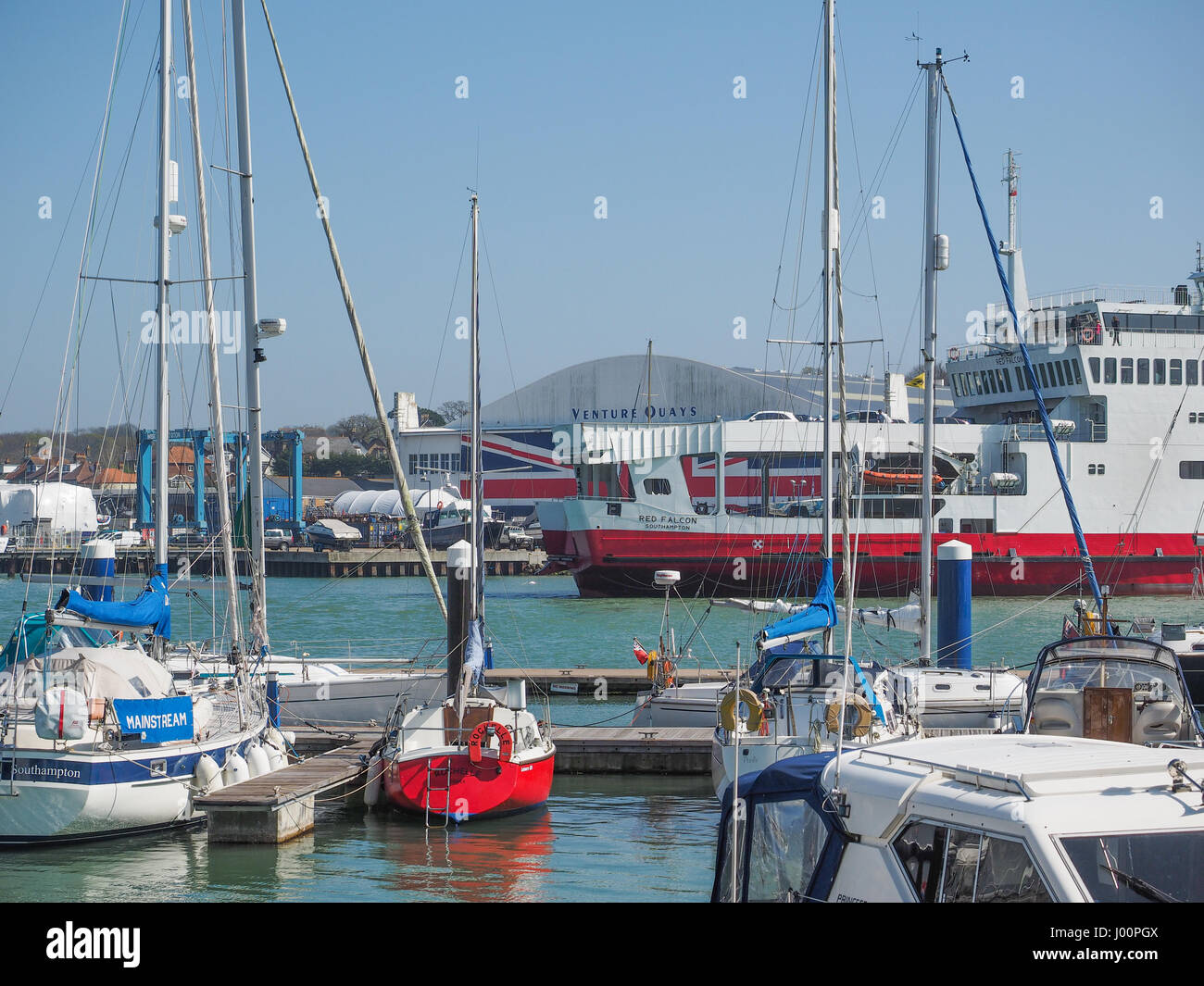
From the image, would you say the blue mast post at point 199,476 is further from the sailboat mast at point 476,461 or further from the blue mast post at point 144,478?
the sailboat mast at point 476,461

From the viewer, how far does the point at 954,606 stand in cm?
2353

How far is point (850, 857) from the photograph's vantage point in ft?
19.6

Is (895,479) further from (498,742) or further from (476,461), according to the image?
(498,742)

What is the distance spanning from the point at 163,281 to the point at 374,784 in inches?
348

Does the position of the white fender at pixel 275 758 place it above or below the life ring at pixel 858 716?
below

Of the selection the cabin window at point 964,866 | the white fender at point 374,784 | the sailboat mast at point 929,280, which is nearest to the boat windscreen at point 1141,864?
the cabin window at point 964,866

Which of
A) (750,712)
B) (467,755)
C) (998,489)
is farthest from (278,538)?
(750,712)

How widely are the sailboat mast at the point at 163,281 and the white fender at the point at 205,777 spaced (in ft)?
15.1

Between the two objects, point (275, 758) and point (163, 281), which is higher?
point (163, 281)

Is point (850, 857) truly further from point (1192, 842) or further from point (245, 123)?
point (245, 123)

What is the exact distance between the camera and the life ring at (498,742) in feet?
50.4

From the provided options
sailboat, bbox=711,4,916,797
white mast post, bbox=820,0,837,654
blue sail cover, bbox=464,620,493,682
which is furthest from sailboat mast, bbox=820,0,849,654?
blue sail cover, bbox=464,620,493,682

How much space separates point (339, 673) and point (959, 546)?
11.8 meters
